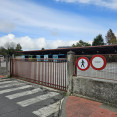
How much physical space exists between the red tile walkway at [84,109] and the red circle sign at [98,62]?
1.55 m

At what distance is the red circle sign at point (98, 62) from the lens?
5008mm

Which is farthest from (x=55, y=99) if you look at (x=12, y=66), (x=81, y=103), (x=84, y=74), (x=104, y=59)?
(x=12, y=66)

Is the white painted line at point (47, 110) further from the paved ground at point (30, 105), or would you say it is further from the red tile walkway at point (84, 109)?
the red tile walkway at point (84, 109)

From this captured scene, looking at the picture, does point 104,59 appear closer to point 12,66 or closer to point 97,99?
point 97,99

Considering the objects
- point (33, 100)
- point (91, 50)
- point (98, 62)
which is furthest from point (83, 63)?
point (91, 50)

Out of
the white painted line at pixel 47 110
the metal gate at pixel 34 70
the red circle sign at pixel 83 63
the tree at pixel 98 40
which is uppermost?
the tree at pixel 98 40

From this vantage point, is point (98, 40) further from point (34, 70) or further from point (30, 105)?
point (30, 105)

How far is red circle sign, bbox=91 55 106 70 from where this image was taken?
5.01 meters

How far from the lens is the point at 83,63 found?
18.7 feet

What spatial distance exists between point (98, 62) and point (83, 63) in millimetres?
787

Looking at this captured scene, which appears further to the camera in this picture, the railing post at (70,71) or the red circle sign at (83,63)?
the railing post at (70,71)

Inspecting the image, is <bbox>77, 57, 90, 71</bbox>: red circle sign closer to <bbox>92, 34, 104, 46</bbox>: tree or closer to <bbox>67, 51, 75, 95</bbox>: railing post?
<bbox>67, 51, 75, 95</bbox>: railing post

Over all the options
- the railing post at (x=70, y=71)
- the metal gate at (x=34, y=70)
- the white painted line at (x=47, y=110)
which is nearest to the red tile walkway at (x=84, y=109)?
the white painted line at (x=47, y=110)

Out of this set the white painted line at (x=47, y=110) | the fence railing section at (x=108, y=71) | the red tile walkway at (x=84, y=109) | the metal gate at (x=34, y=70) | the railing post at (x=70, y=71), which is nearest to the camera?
the red tile walkway at (x=84, y=109)
